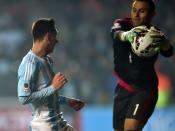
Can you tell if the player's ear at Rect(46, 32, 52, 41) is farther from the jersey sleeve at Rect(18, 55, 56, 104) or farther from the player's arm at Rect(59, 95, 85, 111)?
the player's arm at Rect(59, 95, 85, 111)

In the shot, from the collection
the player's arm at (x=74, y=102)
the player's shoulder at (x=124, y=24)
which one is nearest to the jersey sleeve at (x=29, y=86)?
the player's arm at (x=74, y=102)

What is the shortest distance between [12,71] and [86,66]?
148 cm

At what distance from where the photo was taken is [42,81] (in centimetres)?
560

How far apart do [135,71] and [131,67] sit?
0.05 m

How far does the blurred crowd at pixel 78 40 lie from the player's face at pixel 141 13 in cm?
674

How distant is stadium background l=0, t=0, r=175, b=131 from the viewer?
1199 centimetres

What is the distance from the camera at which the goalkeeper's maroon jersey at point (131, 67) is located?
19.0 feet

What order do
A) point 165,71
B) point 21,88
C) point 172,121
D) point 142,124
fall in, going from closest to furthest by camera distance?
1. point 21,88
2. point 142,124
3. point 172,121
4. point 165,71

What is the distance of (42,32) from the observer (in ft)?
18.5

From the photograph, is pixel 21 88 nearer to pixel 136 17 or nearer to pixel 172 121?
pixel 136 17

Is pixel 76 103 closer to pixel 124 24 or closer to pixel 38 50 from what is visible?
pixel 38 50

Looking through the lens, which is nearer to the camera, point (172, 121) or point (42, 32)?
point (42, 32)

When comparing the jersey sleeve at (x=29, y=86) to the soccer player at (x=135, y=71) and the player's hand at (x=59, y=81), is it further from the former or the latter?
the soccer player at (x=135, y=71)

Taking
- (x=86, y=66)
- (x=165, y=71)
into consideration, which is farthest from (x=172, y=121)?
(x=86, y=66)
